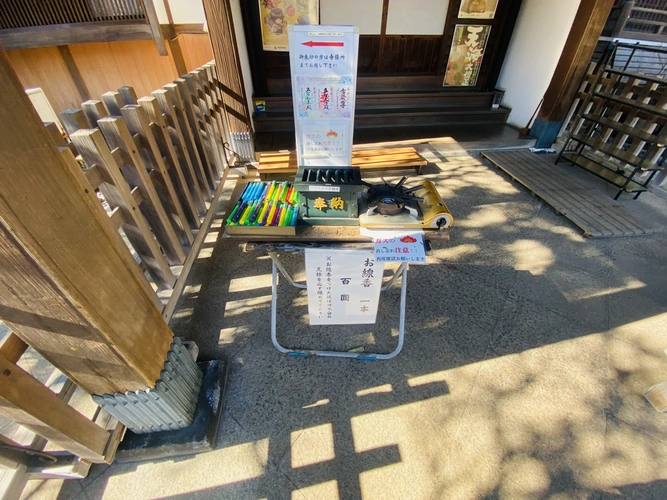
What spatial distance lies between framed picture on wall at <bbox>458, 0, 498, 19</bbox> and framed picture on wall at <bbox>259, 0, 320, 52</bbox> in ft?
9.49

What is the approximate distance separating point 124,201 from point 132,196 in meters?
0.09

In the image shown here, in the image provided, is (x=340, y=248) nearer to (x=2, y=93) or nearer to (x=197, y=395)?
(x=197, y=395)

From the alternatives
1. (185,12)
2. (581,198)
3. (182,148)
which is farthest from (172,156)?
(581,198)

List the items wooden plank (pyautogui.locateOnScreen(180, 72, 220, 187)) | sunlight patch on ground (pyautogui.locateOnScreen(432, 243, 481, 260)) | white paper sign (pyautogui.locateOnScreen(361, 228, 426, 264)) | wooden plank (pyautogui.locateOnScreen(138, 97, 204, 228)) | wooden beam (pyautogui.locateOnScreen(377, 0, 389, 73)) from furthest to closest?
wooden beam (pyautogui.locateOnScreen(377, 0, 389, 73))
sunlight patch on ground (pyautogui.locateOnScreen(432, 243, 481, 260))
wooden plank (pyautogui.locateOnScreen(180, 72, 220, 187))
wooden plank (pyautogui.locateOnScreen(138, 97, 204, 228))
white paper sign (pyautogui.locateOnScreen(361, 228, 426, 264))

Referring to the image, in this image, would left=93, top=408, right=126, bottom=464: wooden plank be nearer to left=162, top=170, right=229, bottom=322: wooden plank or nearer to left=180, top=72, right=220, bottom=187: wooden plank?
left=162, top=170, right=229, bottom=322: wooden plank

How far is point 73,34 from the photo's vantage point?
4129 millimetres

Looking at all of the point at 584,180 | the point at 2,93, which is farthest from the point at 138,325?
the point at 584,180

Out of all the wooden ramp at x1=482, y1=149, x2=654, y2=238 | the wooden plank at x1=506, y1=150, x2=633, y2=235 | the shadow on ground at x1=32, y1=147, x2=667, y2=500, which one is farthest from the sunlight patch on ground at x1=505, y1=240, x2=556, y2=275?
the wooden plank at x1=506, y1=150, x2=633, y2=235

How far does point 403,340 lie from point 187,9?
5.76 m

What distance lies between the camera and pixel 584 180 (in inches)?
196

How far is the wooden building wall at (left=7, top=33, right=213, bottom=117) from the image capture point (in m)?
4.50

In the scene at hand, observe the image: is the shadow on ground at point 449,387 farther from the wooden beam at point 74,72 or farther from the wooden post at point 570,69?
the wooden beam at point 74,72

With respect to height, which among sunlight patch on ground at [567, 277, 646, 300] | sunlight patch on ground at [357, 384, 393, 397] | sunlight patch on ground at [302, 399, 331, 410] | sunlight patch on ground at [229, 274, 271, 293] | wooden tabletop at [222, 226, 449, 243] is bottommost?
sunlight patch on ground at [302, 399, 331, 410]

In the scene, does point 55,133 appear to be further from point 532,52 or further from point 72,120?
point 532,52
